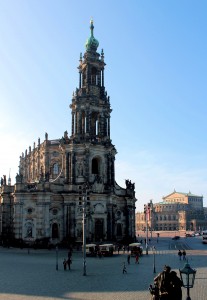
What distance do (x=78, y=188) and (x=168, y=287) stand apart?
5318 centimetres

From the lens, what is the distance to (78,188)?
211 feet

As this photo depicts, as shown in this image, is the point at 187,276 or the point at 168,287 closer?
the point at 168,287

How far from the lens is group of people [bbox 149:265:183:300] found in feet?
37.8

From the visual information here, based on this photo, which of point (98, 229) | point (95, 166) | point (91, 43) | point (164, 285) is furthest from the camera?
point (91, 43)

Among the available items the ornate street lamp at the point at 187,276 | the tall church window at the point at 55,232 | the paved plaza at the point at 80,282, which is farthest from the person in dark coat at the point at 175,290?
the tall church window at the point at 55,232

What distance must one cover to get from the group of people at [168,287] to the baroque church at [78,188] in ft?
155

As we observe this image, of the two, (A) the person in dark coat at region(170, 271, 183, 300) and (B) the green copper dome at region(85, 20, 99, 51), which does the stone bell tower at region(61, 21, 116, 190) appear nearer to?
(B) the green copper dome at region(85, 20, 99, 51)

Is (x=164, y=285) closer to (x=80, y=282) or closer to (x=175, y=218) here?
(x=80, y=282)

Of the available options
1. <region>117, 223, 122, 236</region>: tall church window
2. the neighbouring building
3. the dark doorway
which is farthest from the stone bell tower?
the neighbouring building

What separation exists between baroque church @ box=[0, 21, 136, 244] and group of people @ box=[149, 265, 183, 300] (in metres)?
47.3

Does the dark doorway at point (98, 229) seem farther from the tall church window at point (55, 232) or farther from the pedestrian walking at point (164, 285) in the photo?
the pedestrian walking at point (164, 285)

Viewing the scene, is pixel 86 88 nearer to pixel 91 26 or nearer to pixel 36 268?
pixel 91 26

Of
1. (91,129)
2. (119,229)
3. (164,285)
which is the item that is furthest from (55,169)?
(164,285)

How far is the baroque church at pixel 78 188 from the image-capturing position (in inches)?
2478
